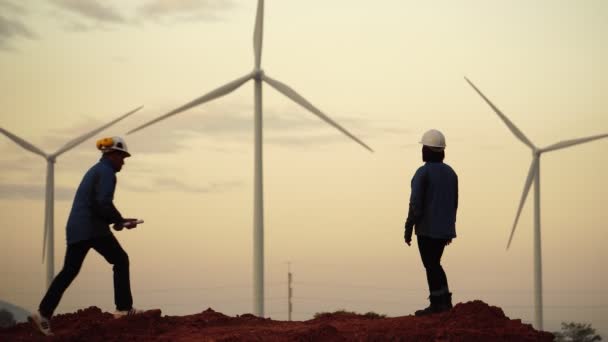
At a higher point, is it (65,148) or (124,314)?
(65,148)

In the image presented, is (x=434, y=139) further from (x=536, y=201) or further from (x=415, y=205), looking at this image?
(x=536, y=201)

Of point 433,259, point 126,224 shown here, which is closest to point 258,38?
point 433,259

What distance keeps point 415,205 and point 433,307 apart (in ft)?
6.66

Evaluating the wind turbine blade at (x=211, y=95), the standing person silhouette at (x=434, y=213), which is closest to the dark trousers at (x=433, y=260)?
the standing person silhouette at (x=434, y=213)

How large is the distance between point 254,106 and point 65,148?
9.61 meters

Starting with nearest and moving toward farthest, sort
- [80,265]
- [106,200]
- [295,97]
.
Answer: [106,200], [80,265], [295,97]

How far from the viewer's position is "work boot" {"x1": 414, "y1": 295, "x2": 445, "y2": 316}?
56.6 feet

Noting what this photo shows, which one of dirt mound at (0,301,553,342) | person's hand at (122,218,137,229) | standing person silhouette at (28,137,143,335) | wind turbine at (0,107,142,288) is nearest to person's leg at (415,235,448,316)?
dirt mound at (0,301,553,342)

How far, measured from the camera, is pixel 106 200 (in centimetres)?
1593

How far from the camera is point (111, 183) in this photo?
52.9ft

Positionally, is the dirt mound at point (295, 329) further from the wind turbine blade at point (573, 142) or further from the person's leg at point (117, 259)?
the wind turbine blade at point (573, 142)

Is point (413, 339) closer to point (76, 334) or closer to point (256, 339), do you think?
point (256, 339)

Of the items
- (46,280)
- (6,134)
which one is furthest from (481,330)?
(6,134)

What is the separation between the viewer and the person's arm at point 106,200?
15930 mm
